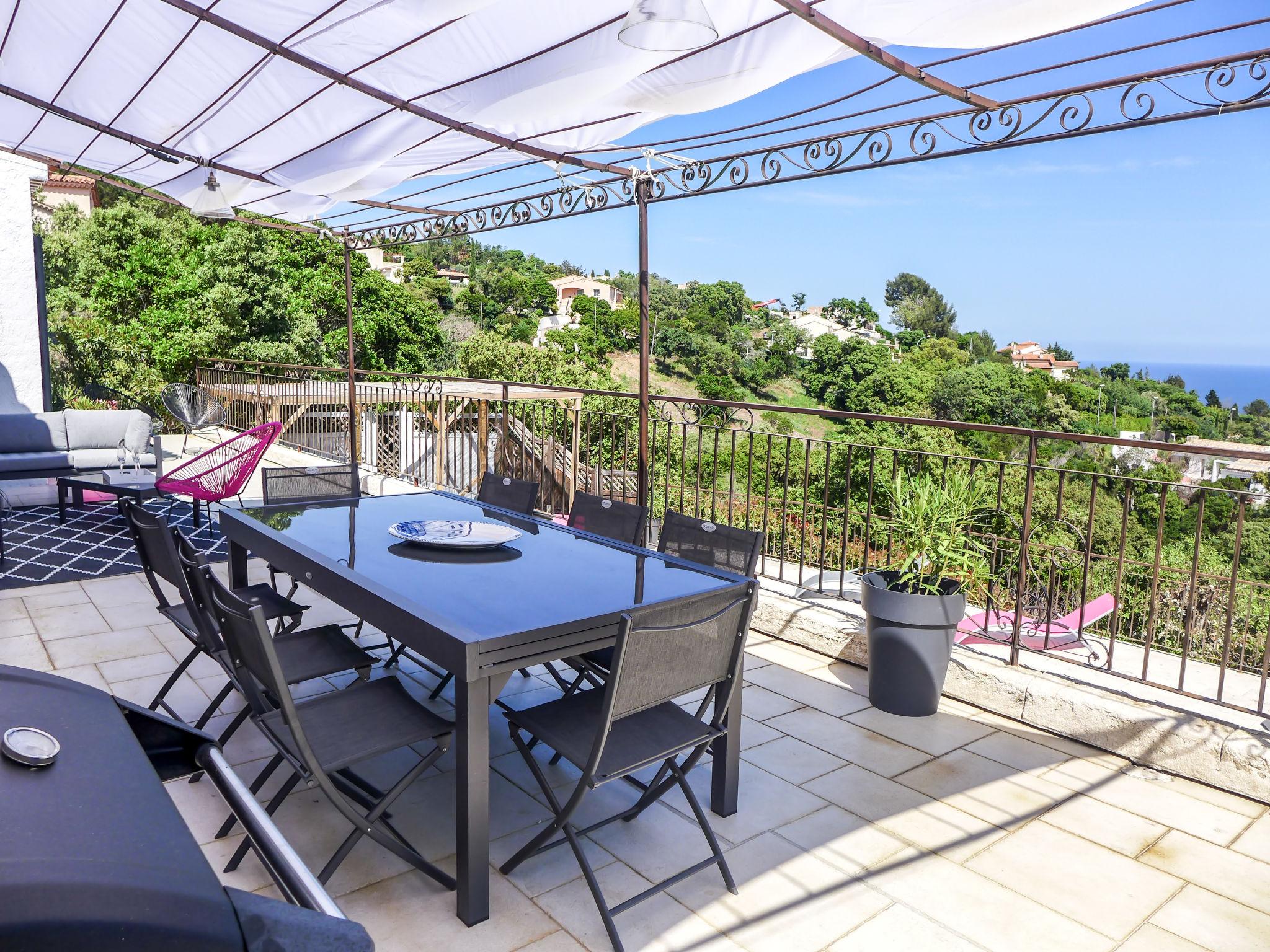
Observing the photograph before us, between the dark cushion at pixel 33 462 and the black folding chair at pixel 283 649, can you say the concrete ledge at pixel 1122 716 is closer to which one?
the black folding chair at pixel 283 649

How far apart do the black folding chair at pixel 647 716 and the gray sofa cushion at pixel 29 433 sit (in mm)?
6793

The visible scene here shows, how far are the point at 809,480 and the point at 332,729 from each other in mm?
5550

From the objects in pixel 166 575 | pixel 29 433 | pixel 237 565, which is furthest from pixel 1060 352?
pixel 166 575

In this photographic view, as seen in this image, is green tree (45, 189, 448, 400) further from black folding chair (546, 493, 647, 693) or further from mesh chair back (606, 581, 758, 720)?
mesh chair back (606, 581, 758, 720)

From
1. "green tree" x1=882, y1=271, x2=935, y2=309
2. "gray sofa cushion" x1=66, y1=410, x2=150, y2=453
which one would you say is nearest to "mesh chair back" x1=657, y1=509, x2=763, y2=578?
"gray sofa cushion" x1=66, y1=410, x2=150, y2=453

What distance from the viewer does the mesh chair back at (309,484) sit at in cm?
402

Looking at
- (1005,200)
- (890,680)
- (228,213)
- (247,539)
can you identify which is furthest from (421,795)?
(1005,200)

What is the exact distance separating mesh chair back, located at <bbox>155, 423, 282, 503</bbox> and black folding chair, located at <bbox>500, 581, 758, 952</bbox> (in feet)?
14.5

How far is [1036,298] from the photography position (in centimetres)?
6950

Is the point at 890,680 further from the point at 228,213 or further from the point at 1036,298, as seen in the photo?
the point at 1036,298

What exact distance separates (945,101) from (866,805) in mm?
2627

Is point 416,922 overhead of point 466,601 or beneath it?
beneath

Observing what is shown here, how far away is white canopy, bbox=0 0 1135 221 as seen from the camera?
276 cm

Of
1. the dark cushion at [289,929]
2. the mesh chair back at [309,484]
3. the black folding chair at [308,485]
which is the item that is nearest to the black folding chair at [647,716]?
the dark cushion at [289,929]
